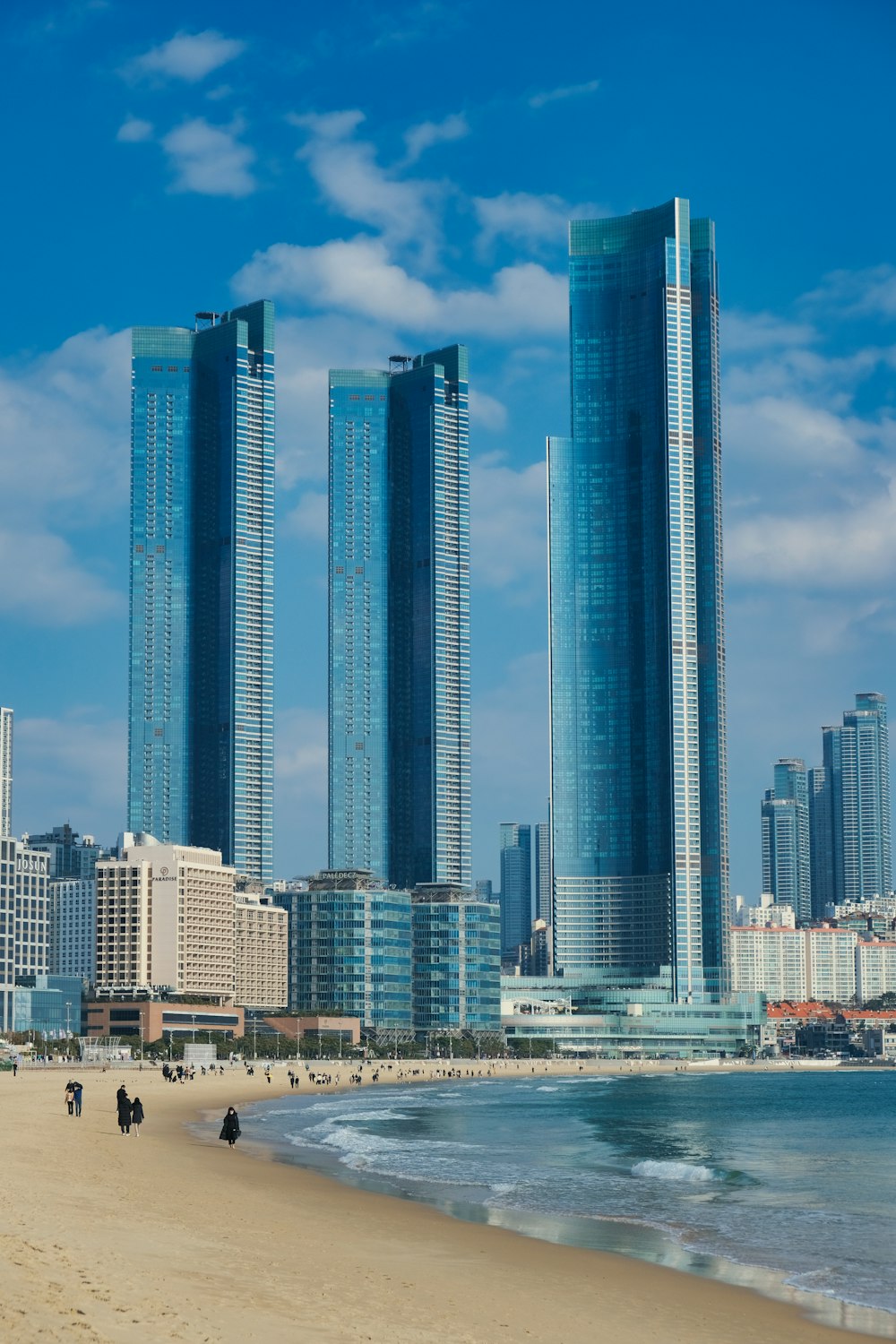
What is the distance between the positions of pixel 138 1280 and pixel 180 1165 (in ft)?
107

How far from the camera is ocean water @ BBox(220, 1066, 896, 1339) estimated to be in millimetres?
42031

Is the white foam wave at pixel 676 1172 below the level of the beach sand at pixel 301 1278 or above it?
below

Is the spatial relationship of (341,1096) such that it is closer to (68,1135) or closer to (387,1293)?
(68,1135)

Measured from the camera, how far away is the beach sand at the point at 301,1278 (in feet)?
88.3

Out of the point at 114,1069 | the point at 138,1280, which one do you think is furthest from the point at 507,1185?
the point at 114,1069

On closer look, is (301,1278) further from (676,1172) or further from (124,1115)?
(124,1115)

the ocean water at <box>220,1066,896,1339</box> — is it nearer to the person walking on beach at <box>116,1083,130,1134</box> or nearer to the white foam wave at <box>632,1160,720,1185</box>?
the white foam wave at <box>632,1160,720,1185</box>

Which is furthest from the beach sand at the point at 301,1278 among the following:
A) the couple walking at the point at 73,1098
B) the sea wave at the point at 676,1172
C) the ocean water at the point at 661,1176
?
the couple walking at the point at 73,1098

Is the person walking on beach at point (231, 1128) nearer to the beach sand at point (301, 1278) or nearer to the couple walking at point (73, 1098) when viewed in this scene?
the couple walking at point (73, 1098)

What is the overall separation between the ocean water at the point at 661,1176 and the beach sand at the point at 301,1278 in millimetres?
2272

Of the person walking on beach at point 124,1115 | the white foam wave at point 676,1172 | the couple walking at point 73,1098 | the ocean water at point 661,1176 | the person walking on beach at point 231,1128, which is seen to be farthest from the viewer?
the couple walking at point 73,1098

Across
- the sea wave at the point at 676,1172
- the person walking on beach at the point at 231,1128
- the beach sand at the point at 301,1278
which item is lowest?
the sea wave at the point at 676,1172

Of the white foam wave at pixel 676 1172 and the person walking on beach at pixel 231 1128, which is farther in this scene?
the person walking on beach at pixel 231 1128

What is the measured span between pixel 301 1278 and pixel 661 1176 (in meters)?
35.1
